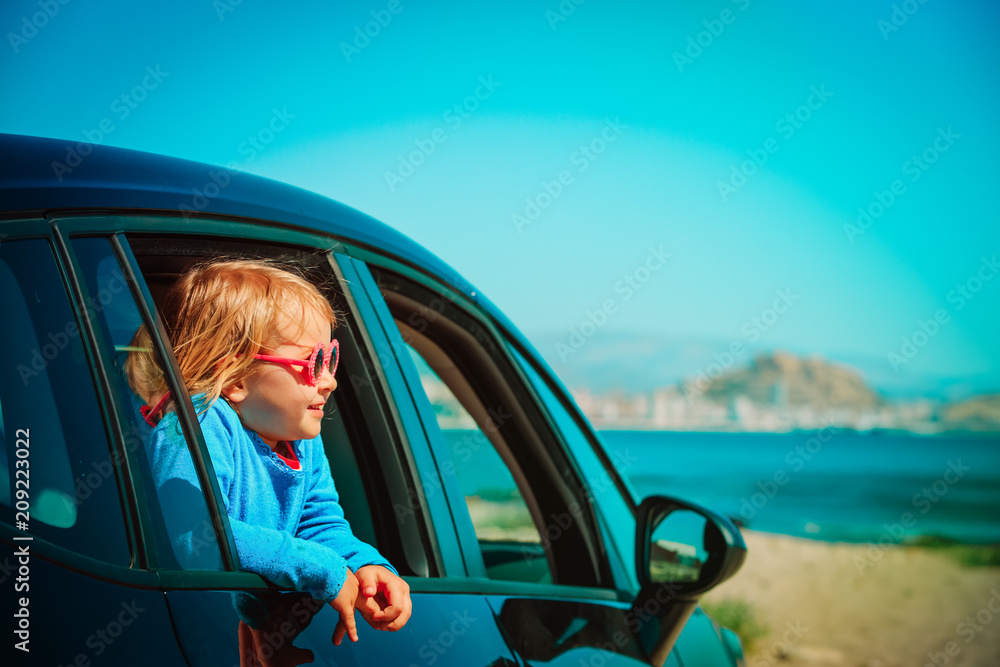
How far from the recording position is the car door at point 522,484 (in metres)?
1.71

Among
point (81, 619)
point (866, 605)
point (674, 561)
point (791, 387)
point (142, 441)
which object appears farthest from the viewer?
point (791, 387)

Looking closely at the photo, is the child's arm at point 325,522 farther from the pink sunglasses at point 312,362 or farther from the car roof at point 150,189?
the car roof at point 150,189

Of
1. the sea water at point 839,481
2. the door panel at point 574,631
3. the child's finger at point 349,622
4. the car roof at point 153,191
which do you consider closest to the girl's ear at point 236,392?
the car roof at point 153,191

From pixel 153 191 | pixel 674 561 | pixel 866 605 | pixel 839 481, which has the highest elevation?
pixel 153 191

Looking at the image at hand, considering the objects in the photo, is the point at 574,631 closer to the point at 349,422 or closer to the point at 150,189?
the point at 349,422

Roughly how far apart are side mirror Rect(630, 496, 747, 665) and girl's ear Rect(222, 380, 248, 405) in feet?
Result: 4.24

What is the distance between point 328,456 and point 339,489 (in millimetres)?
81

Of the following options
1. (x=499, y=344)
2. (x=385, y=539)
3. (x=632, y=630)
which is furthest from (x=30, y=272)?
(x=632, y=630)

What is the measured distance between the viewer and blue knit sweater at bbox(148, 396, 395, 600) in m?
1.11

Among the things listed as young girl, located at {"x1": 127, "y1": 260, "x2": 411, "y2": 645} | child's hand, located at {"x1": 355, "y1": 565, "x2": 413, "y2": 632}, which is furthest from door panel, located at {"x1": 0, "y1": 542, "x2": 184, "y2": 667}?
child's hand, located at {"x1": 355, "y1": 565, "x2": 413, "y2": 632}

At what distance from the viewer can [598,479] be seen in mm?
2350

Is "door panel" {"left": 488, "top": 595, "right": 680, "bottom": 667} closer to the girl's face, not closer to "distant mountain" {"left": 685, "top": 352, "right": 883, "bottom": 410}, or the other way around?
the girl's face

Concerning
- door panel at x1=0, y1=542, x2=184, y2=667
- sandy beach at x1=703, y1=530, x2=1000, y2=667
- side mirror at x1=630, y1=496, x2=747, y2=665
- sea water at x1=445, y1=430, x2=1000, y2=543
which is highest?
door panel at x1=0, y1=542, x2=184, y2=667

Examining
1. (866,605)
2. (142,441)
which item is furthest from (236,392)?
(866,605)
